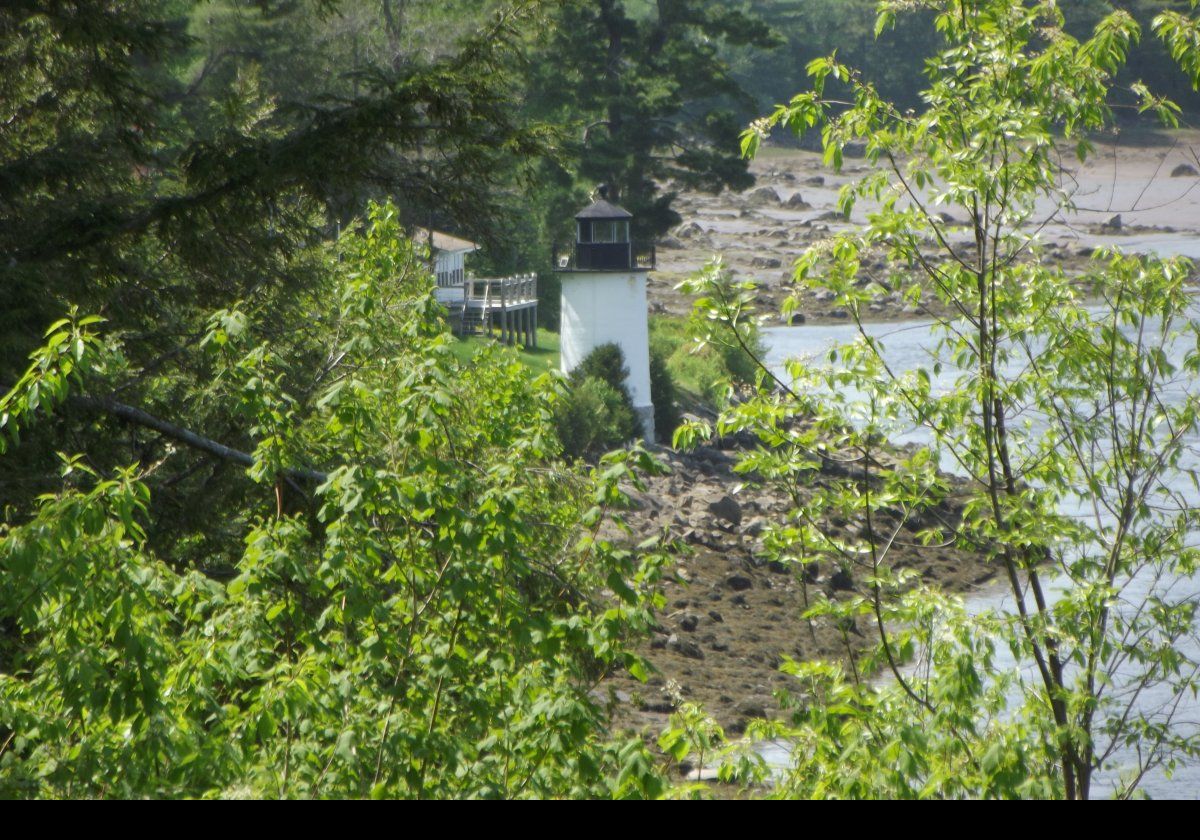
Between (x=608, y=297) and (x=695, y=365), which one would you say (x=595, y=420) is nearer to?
(x=608, y=297)

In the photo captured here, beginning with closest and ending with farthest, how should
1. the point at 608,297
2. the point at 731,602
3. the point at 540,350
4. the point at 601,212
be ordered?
1. the point at 731,602
2. the point at 608,297
3. the point at 601,212
4. the point at 540,350

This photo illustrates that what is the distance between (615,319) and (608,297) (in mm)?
520

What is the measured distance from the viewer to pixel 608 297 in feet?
97.4

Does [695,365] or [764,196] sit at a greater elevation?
[764,196]

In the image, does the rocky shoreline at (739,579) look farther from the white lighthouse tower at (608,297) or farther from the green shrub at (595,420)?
the white lighthouse tower at (608,297)

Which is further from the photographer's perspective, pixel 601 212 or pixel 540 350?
pixel 540 350

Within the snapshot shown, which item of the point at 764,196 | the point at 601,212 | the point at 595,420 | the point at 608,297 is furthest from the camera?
the point at 764,196

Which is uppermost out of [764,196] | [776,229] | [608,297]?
[764,196]

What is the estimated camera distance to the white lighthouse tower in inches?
1170

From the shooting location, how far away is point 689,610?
1969 centimetres

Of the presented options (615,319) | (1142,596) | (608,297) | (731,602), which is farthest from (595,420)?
(1142,596)

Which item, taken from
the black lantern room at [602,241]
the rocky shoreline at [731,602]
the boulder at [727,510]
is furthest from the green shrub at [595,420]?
the black lantern room at [602,241]

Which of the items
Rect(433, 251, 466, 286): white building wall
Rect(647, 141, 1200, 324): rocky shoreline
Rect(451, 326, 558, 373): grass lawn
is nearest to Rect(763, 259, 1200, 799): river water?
Rect(451, 326, 558, 373): grass lawn

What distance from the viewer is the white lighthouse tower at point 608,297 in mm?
29719
